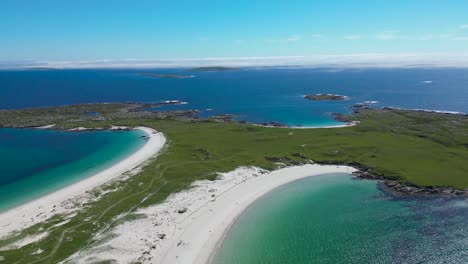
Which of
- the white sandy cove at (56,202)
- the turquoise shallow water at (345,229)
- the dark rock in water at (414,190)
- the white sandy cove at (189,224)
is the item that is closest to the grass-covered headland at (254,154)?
the dark rock in water at (414,190)

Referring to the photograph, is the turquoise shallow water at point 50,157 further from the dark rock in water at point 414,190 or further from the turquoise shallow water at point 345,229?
the dark rock in water at point 414,190

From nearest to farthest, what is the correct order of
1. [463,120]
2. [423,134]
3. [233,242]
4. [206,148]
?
[233,242] → [206,148] → [423,134] → [463,120]

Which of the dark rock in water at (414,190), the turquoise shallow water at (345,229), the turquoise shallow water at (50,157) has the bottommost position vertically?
the turquoise shallow water at (345,229)

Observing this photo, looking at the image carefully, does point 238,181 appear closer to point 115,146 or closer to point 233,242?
point 233,242

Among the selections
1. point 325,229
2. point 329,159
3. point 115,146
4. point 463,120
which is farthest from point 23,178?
point 463,120

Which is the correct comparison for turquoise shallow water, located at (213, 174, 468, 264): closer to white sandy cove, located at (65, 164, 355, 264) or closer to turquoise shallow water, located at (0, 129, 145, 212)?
white sandy cove, located at (65, 164, 355, 264)

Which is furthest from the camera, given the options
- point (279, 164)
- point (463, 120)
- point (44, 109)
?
point (44, 109)
